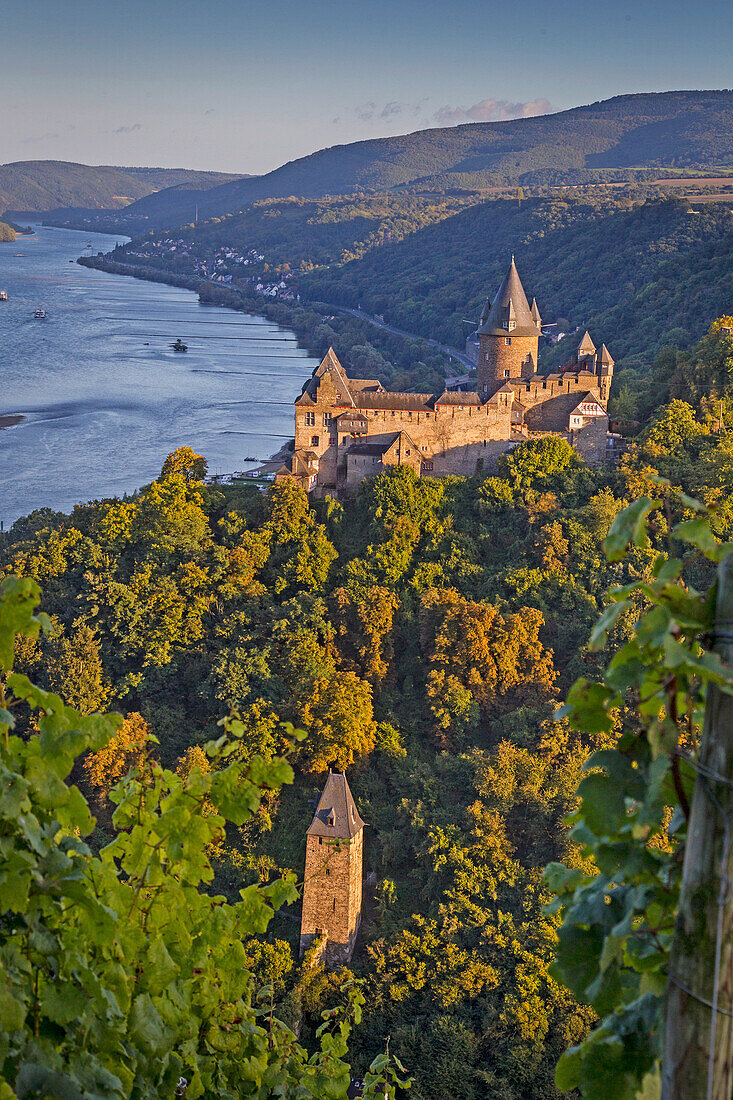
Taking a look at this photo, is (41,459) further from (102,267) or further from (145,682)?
(102,267)

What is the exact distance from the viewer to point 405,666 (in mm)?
28344

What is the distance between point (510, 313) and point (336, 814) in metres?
18.3

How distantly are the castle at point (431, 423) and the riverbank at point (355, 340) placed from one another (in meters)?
23.7

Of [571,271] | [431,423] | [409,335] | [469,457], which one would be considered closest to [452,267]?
[409,335]

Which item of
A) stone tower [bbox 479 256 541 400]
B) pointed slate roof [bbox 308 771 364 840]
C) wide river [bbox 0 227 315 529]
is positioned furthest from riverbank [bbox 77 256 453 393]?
pointed slate roof [bbox 308 771 364 840]

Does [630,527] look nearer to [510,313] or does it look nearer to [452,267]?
[510,313]

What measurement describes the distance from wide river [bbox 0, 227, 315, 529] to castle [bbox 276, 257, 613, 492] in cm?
1508

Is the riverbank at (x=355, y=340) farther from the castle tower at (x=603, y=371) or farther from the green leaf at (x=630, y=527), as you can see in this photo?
the green leaf at (x=630, y=527)

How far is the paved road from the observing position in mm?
78244

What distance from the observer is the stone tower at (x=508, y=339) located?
1345 inches

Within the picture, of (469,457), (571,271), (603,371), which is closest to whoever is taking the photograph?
(469,457)

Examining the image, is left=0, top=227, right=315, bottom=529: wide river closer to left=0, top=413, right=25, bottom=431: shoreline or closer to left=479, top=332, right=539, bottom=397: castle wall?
left=0, top=413, right=25, bottom=431: shoreline

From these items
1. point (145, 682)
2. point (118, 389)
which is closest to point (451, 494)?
point (145, 682)

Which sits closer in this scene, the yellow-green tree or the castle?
the yellow-green tree
